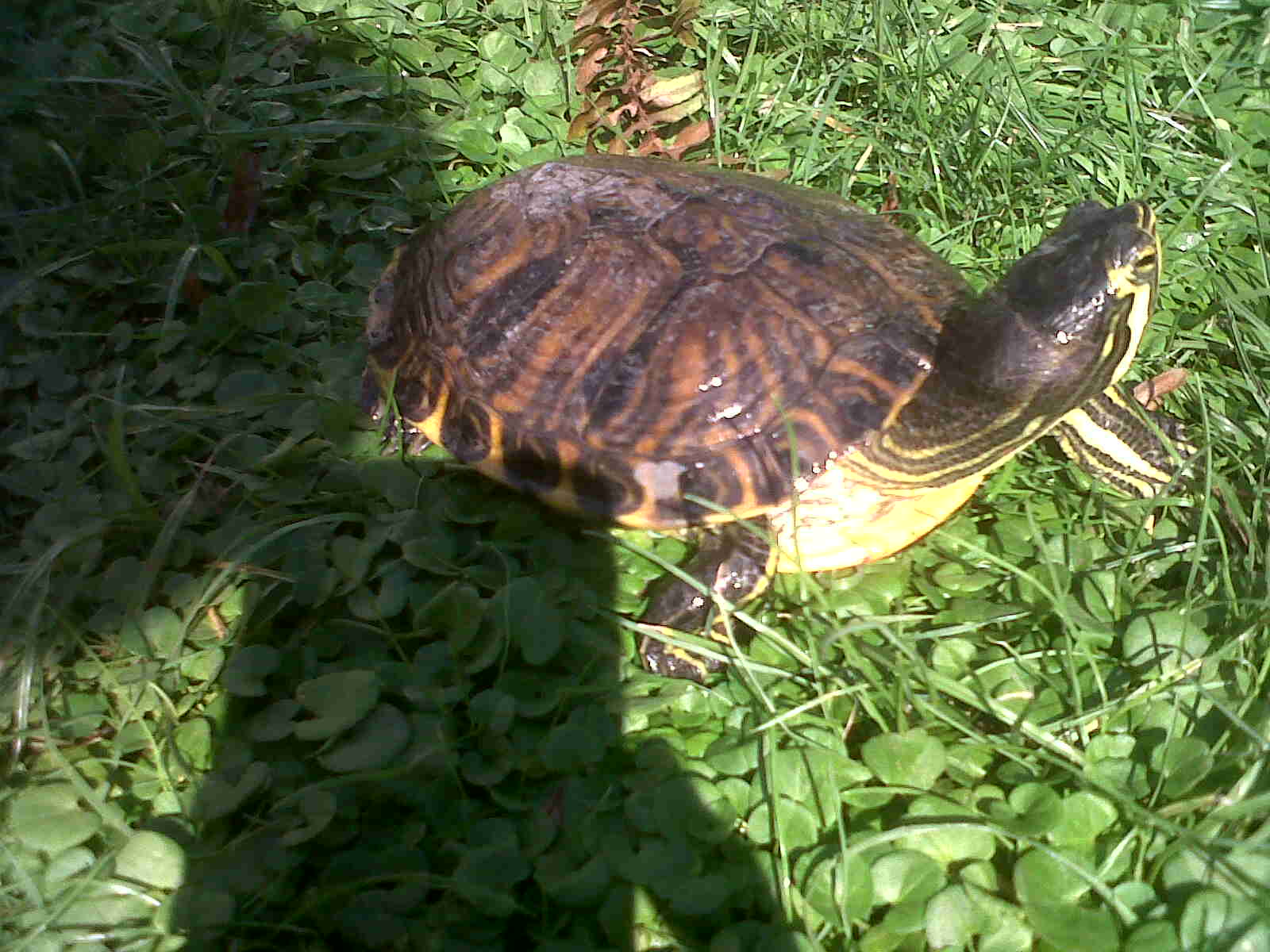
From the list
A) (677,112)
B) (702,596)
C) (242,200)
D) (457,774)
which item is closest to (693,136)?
(677,112)

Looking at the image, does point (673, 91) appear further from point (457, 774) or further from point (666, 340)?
point (457, 774)

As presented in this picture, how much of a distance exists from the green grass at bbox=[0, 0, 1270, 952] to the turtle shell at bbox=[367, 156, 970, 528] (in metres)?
0.20

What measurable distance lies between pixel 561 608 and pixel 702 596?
32 cm

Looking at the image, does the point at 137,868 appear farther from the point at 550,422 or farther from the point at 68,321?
the point at 68,321

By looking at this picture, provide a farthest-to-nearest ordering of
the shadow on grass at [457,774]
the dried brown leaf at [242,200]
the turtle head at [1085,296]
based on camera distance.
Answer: the dried brown leaf at [242,200]
the turtle head at [1085,296]
the shadow on grass at [457,774]

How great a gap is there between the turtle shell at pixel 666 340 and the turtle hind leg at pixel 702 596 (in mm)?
91

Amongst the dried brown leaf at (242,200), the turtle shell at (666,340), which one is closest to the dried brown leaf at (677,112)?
the turtle shell at (666,340)

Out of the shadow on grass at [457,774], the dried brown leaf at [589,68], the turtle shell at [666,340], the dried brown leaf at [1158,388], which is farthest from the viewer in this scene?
the dried brown leaf at [589,68]

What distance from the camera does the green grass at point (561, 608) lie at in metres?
1.68

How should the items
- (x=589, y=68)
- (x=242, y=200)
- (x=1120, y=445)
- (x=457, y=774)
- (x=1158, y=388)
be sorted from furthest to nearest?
(x=589, y=68) < (x=242, y=200) < (x=1158, y=388) < (x=1120, y=445) < (x=457, y=774)

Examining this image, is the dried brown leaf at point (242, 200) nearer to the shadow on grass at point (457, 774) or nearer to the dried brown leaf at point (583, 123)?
the dried brown leaf at point (583, 123)

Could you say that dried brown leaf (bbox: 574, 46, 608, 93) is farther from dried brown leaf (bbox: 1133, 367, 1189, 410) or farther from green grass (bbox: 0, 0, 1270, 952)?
dried brown leaf (bbox: 1133, 367, 1189, 410)

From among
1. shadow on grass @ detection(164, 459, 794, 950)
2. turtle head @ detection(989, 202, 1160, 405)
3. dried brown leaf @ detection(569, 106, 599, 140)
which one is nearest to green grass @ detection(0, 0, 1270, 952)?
shadow on grass @ detection(164, 459, 794, 950)

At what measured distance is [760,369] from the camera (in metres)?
2.11
